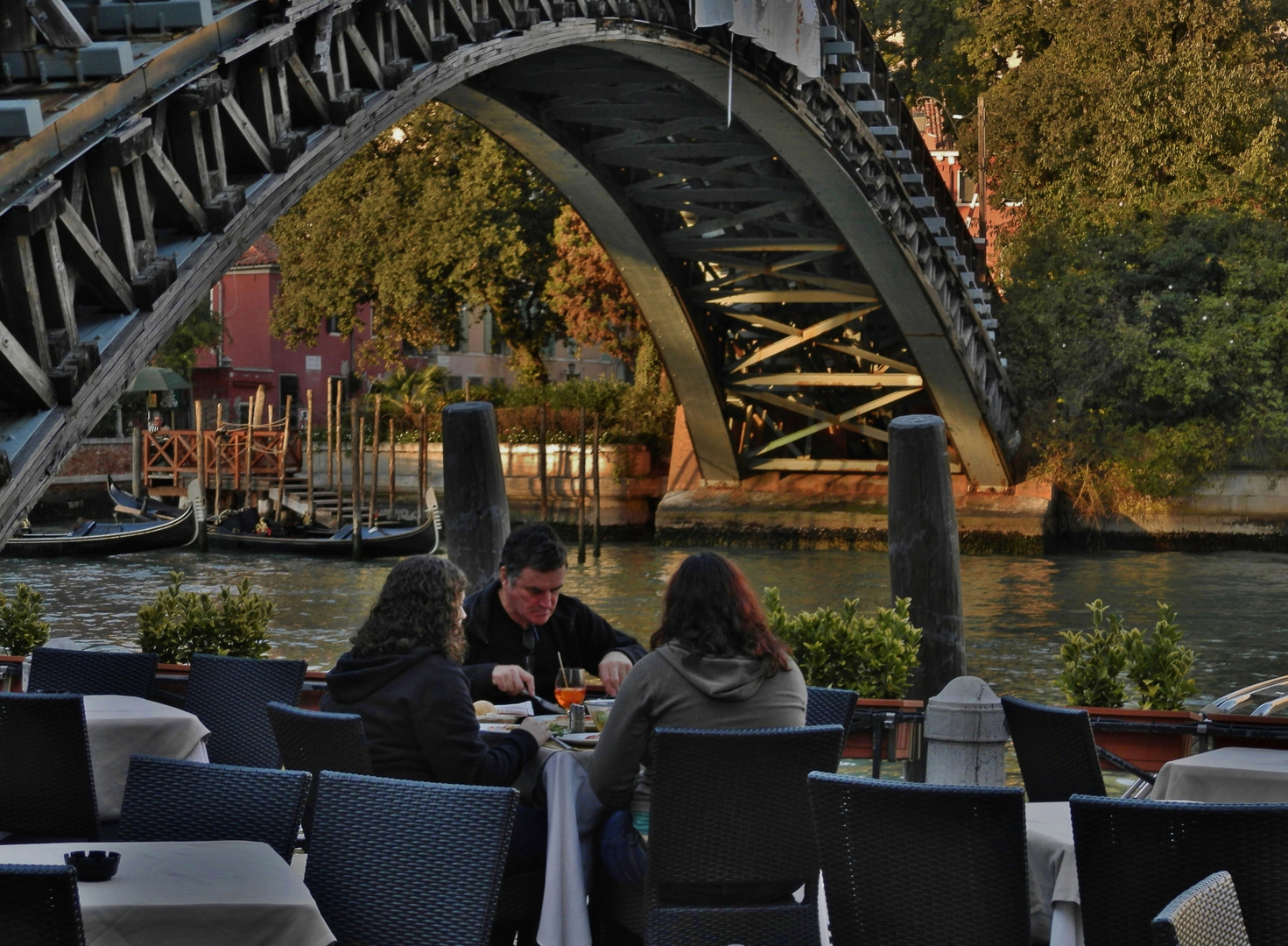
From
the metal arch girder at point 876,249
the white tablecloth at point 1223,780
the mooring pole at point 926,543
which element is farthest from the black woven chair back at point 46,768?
Result: the metal arch girder at point 876,249

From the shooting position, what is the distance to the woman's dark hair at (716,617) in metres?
2.96

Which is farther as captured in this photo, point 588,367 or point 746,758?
point 588,367

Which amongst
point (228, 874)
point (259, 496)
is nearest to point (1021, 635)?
point (228, 874)

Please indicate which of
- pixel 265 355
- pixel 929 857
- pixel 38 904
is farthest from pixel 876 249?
pixel 265 355

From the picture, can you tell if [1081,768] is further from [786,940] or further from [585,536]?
[585,536]

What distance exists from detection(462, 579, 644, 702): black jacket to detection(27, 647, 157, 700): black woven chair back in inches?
32.7

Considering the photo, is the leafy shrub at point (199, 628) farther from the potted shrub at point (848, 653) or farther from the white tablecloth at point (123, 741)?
the white tablecloth at point (123, 741)

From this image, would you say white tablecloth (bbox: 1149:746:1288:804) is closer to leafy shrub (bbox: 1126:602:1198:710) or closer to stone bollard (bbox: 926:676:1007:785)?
stone bollard (bbox: 926:676:1007:785)

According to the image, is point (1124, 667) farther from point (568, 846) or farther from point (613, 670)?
point (568, 846)

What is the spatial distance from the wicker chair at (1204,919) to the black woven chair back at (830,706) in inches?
A: 60.0

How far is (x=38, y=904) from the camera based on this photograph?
1909mm

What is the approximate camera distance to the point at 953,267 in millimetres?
17312

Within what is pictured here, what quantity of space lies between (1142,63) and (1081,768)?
20085mm

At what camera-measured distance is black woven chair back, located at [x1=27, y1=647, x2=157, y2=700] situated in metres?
4.14
